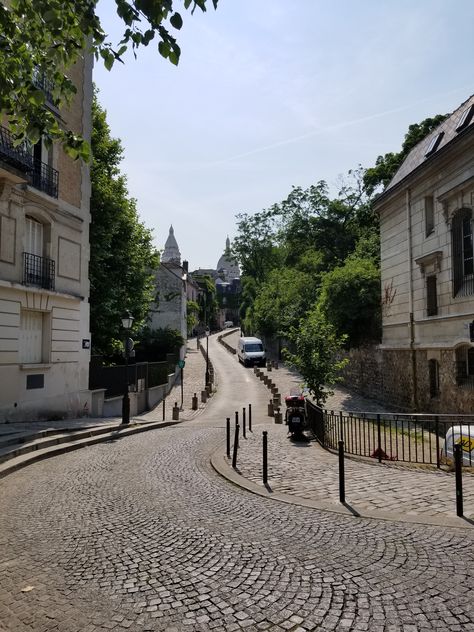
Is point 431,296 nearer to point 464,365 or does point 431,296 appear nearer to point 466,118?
point 464,365


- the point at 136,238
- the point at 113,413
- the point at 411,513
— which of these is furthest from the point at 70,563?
the point at 136,238

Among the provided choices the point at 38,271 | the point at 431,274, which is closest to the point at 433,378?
the point at 431,274

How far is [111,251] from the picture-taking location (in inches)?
913

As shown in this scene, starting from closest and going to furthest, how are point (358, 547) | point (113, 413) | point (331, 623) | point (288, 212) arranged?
point (331, 623) < point (358, 547) < point (113, 413) < point (288, 212)

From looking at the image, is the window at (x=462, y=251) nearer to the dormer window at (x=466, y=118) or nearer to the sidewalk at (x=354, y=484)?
the dormer window at (x=466, y=118)

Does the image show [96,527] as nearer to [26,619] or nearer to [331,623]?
[26,619]

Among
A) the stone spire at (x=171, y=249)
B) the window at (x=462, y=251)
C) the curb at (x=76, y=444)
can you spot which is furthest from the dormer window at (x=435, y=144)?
the stone spire at (x=171, y=249)

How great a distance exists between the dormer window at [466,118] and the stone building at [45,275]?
1421 cm

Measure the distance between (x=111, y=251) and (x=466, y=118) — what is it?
1640cm

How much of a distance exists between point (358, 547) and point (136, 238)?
878 inches

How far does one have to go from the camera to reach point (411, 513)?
6.04 meters

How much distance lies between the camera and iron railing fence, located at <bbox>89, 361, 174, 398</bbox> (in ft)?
64.7

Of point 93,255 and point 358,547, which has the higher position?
point 93,255

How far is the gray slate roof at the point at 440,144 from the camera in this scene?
17078mm
